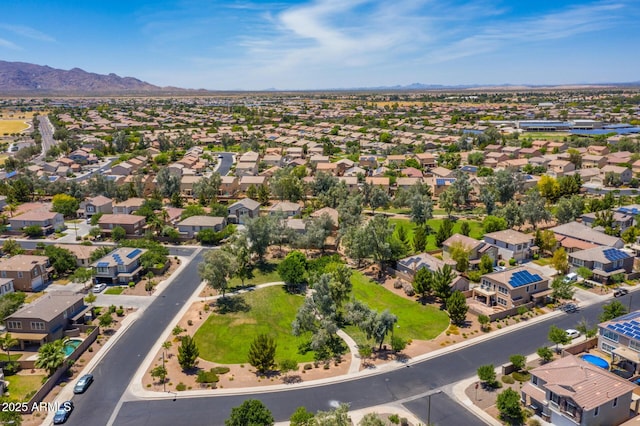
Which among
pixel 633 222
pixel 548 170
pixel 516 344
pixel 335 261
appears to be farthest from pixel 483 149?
pixel 516 344

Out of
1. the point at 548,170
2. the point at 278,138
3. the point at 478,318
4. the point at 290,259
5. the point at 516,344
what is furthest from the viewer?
the point at 278,138

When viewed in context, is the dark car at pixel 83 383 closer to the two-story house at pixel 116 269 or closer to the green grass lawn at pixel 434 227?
the two-story house at pixel 116 269

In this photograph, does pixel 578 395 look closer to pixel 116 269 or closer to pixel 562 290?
pixel 562 290

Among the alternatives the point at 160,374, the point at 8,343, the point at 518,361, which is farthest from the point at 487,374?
the point at 8,343

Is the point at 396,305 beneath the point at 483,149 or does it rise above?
beneath

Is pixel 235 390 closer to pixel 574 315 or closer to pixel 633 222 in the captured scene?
pixel 574 315

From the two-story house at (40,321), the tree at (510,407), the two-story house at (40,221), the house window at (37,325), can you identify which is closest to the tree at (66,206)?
the two-story house at (40,221)

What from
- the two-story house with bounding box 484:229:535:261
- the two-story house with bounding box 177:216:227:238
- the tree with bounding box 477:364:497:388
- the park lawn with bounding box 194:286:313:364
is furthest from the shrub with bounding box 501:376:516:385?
the two-story house with bounding box 177:216:227:238
